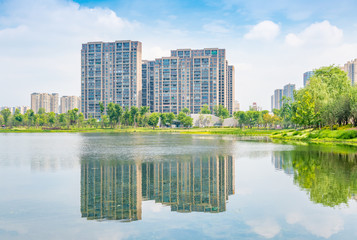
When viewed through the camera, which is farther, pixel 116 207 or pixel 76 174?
pixel 76 174

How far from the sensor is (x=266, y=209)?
14.6 m

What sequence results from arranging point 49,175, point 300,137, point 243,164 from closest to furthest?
1. point 49,175
2. point 243,164
3. point 300,137

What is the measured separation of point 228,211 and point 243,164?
15879 mm

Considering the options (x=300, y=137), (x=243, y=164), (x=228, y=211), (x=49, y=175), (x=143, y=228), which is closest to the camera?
(x=143, y=228)

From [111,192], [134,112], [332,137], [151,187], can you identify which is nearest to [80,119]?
[134,112]

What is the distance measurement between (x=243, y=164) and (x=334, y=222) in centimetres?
1691

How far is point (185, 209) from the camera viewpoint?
14766 millimetres

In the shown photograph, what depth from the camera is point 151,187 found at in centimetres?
1938

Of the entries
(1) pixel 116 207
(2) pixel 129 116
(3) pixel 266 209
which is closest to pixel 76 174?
(1) pixel 116 207

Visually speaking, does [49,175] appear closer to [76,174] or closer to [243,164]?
[76,174]

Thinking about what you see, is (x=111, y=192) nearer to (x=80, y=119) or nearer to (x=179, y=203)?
(x=179, y=203)

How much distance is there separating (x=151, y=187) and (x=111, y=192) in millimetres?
2625

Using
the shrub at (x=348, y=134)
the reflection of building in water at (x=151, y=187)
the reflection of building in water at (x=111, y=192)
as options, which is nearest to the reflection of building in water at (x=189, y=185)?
the reflection of building in water at (x=151, y=187)

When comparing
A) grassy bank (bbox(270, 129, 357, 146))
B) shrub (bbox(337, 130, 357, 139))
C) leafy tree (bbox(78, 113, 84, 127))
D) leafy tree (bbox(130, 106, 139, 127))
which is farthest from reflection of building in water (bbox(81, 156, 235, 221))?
leafy tree (bbox(130, 106, 139, 127))
